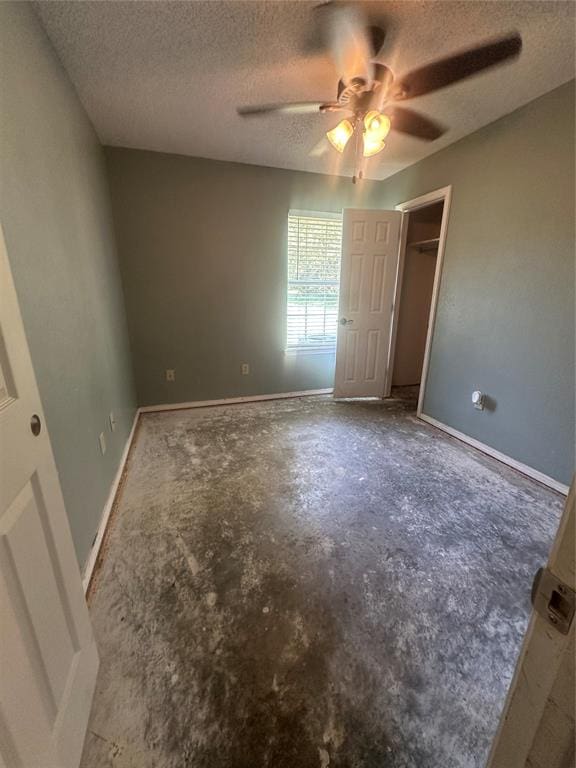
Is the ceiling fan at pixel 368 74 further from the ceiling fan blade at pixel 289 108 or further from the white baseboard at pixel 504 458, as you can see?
the white baseboard at pixel 504 458

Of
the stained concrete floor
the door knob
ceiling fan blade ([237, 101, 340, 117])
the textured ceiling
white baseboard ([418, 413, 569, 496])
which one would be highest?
the textured ceiling

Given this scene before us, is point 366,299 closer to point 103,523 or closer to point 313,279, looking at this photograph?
point 313,279

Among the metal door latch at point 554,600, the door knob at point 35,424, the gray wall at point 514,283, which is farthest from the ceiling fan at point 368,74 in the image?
the metal door latch at point 554,600

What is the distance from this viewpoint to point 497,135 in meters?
2.27

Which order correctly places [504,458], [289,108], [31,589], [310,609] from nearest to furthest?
[31,589]
[310,609]
[289,108]
[504,458]

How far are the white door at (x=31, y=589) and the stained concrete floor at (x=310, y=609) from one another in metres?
0.24

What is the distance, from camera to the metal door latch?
16.0 inches

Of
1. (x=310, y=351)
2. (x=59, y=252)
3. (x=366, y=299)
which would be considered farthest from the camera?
(x=310, y=351)

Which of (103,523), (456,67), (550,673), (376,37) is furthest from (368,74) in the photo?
(103,523)

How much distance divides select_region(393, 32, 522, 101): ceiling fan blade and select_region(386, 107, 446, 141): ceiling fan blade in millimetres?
249

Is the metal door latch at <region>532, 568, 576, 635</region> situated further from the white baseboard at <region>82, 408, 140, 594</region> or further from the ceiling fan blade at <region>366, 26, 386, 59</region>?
the ceiling fan blade at <region>366, 26, 386, 59</region>

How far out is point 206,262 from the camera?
315cm

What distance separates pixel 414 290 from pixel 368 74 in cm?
269

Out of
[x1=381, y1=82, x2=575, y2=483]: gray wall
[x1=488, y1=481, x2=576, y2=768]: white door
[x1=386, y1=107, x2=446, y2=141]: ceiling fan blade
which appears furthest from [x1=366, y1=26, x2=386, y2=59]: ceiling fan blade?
[x1=488, y1=481, x2=576, y2=768]: white door
